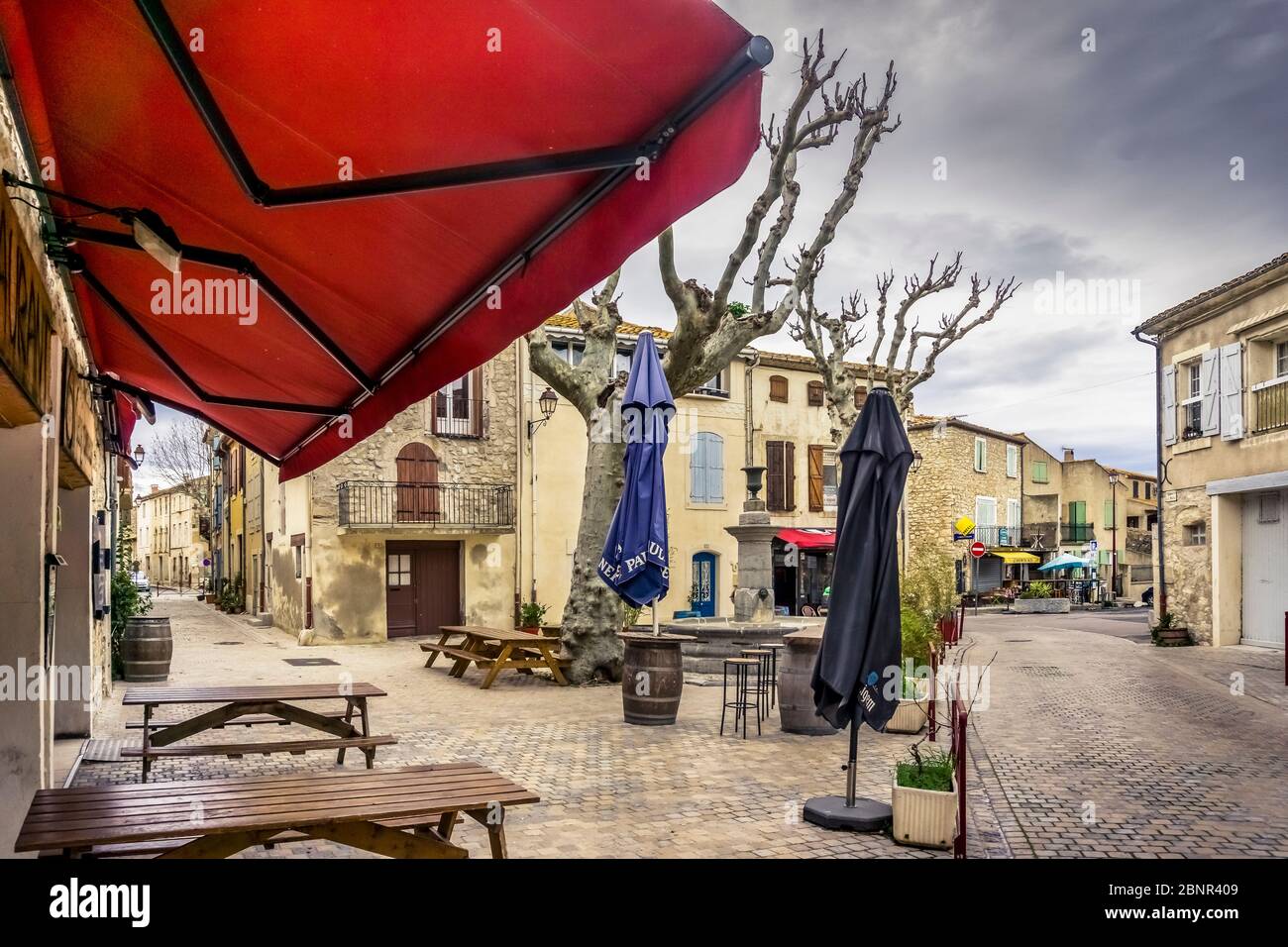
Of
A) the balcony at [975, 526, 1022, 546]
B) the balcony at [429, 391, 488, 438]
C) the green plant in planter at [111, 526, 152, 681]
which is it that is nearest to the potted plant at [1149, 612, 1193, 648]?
the balcony at [429, 391, 488, 438]

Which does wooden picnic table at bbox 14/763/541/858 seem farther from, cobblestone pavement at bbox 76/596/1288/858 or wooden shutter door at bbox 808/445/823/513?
wooden shutter door at bbox 808/445/823/513

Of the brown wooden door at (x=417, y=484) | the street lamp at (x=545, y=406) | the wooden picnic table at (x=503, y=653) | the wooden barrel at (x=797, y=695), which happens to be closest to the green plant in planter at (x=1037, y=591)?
the street lamp at (x=545, y=406)

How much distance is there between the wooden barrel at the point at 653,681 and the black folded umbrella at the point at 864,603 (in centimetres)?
347

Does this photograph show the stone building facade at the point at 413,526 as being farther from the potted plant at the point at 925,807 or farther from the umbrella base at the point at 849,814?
the potted plant at the point at 925,807

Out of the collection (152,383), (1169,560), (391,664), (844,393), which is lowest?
(391,664)

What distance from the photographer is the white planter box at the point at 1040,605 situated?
3466 centimetres

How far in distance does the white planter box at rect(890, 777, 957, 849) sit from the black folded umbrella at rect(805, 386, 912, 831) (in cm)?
28

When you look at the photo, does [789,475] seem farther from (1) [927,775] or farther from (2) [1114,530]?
(1) [927,775]

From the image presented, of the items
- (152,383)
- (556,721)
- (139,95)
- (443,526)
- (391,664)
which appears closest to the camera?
(139,95)

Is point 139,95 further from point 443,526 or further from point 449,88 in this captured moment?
point 443,526

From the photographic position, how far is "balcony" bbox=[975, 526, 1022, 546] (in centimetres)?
4047

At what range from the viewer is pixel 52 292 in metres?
4.64
